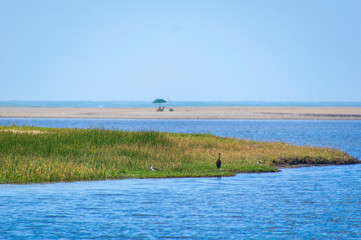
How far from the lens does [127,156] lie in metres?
36.3

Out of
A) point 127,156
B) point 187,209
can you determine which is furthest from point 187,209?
point 127,156

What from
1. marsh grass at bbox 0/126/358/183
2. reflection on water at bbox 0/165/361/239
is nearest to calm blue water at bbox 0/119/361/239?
reflection on water at bbox 0/165/361/239

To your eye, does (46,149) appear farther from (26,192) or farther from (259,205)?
(259,205)

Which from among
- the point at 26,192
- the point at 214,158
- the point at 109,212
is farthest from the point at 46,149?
the point at 109,212

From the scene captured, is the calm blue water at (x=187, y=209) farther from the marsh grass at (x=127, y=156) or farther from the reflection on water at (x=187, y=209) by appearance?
the marsh grass at (x=127, y=156)

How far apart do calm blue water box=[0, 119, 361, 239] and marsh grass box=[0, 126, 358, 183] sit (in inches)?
53.9

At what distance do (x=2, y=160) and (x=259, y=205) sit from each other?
16.2 meters

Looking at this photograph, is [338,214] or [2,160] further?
[2,160]

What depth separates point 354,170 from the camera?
37.2 meters

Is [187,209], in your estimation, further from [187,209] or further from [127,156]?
[127,156]

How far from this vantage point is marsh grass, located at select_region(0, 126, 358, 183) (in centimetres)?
3133

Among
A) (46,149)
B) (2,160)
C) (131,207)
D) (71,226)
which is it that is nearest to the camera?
(71,226)

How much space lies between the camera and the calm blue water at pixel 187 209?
63.8 feet

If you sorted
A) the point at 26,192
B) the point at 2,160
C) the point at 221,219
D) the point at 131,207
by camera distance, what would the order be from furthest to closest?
the point at 2,160
the point at 26,192
the point at 131,207
the point at 221,219
